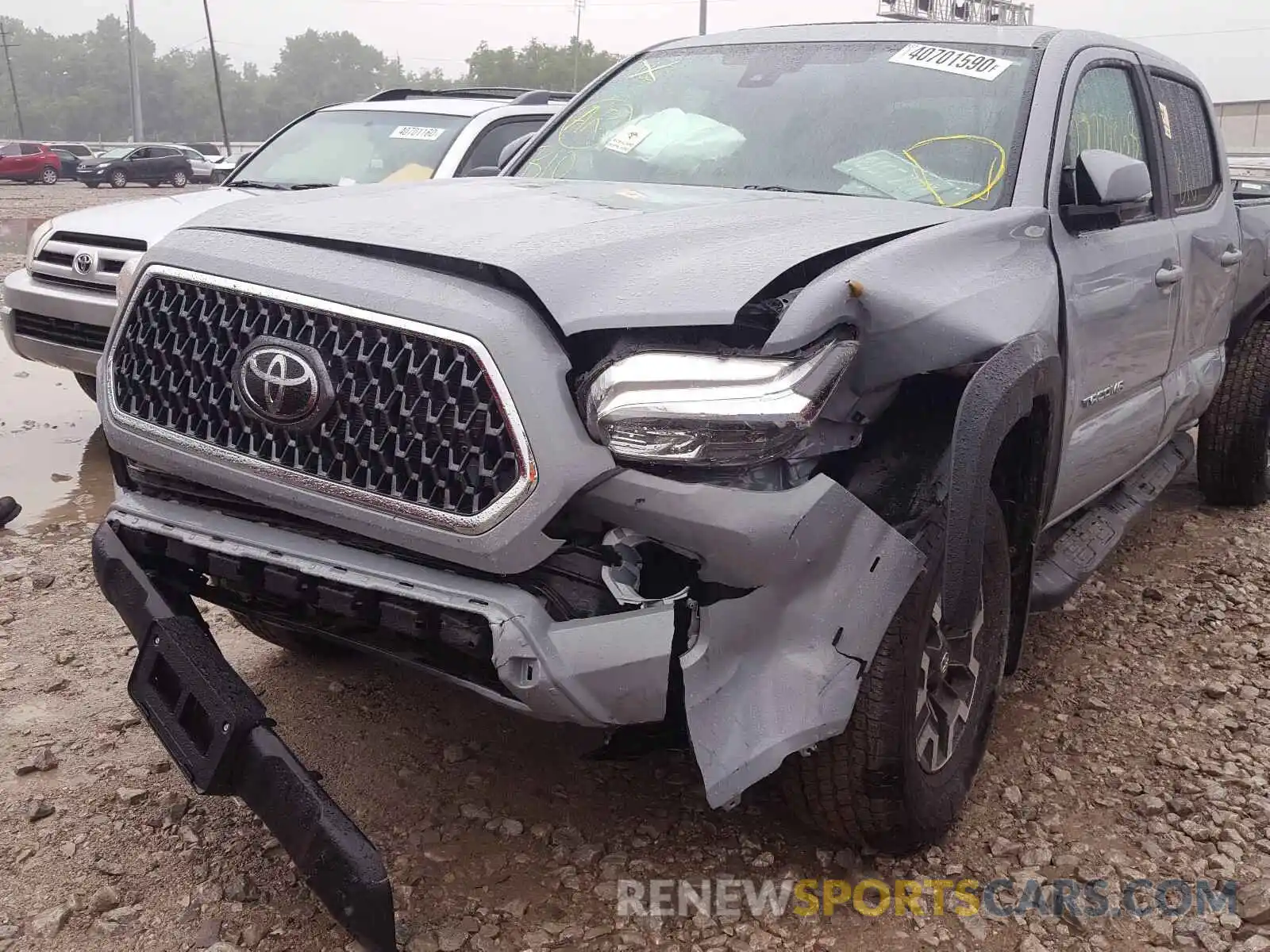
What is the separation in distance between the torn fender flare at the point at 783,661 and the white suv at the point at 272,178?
3.89 metres

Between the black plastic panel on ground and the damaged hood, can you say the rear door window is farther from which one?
the black plastic panel on ground

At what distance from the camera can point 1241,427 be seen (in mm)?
5195

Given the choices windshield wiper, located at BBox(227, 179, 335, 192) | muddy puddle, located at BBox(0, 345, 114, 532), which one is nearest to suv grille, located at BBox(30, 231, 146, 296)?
muddy puddle, located at BBox(0, 345, 114, 532)

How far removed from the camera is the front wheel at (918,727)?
2305 mm

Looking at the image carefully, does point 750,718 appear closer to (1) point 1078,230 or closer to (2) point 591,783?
(2) point 591,783

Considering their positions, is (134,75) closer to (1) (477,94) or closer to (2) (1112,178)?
(1) (477,94)

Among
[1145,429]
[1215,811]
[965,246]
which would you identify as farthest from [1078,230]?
[1215,811]

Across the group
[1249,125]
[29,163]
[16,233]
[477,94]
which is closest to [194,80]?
[29,163]

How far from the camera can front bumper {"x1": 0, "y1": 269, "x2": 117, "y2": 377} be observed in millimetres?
5660

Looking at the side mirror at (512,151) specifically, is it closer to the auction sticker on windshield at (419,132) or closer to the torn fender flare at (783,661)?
the torn fender flare at (783,661)

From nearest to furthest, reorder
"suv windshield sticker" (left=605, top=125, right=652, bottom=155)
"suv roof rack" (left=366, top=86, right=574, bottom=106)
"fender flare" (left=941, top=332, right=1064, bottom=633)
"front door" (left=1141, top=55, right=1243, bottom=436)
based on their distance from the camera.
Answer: "fender flare" (left=941, top=332, right=1064, bottom=633) < "suv windshield sticker" (left=605, top=125, right=652, bottom=155) < "front door" (left=1141, top=55, right=1243, bottom=436) < "suv roof rack" (left=366, top=86, right=574, bottom=106)

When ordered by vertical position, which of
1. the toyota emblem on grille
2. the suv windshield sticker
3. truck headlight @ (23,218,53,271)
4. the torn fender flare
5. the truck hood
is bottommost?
the torn fender flare

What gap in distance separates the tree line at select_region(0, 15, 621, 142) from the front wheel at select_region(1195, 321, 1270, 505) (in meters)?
81.1

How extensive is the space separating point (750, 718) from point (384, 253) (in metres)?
1.10
